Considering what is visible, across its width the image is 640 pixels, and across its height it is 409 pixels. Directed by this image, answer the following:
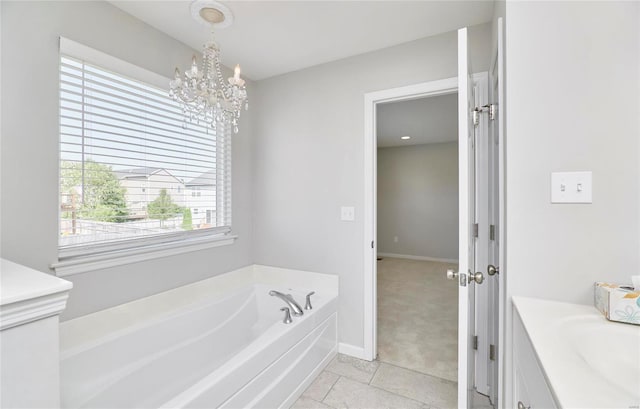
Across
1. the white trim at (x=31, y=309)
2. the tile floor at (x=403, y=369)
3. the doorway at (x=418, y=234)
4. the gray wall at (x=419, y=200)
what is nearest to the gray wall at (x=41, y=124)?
the white trim at (x=31, y=309)

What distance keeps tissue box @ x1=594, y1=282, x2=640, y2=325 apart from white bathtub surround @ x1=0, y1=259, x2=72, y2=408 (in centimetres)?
167

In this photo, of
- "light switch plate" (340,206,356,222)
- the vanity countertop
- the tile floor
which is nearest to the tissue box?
the vanity countertop

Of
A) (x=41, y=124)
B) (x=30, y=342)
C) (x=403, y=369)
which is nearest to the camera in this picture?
(x=30, y=342)

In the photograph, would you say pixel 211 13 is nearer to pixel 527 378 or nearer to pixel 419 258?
pixel 527 378

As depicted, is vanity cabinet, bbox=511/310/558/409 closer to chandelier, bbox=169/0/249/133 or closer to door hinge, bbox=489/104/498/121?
door hinge, bbox=489/104/498/121

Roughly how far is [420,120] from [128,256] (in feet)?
12.6

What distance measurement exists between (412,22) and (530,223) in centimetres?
147

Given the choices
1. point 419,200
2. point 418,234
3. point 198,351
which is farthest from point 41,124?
point 418,234

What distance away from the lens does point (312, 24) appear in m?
1.89

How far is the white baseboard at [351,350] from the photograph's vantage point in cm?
226

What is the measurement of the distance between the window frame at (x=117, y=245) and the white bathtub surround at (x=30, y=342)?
0.84 meters

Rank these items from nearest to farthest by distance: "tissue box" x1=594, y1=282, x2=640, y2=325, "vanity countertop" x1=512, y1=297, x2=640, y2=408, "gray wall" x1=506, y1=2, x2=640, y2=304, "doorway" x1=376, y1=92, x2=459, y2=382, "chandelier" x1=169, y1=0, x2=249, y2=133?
"vanity countertop" x1=512, y1=297, x2=640, y2=408, "tissue box" x1=594, y1=282, x2=640, y2=325, "gray wall" x1=506, y1=2, x2=640, y2=304, "chandelier" x1=169, y1=0, x2=249, y2=133, "doorway" x1=376, y1=92, x2=459, y2=382

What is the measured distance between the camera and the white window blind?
5.16 ft

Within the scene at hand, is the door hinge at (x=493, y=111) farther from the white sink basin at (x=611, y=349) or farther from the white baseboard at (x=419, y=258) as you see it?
the white baseboard at (x=419, y=258)
